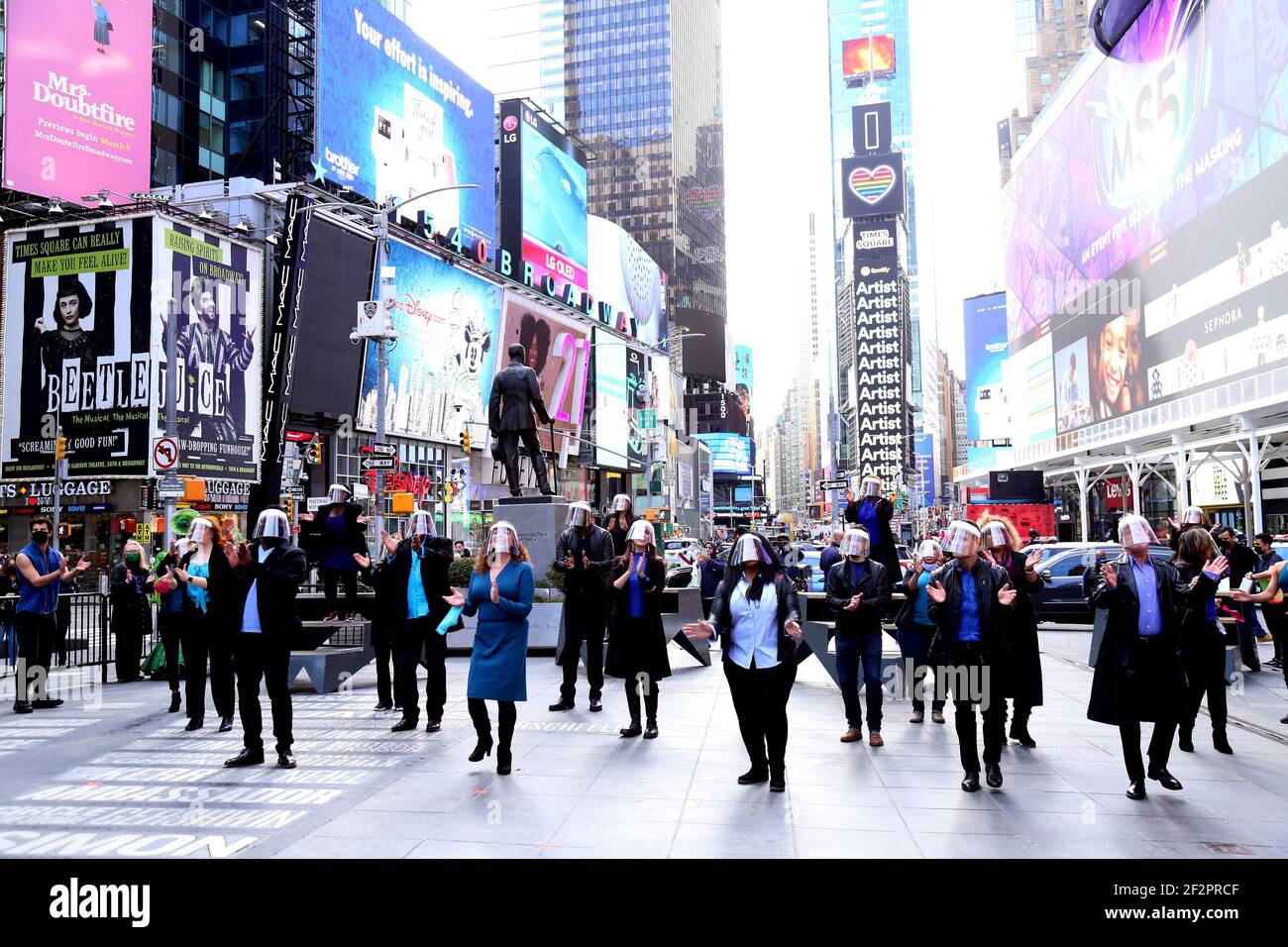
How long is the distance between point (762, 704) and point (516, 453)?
370 inches

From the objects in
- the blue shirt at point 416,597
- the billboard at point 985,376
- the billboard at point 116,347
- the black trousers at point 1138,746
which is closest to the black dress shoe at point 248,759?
the blue shirt at point 416,597

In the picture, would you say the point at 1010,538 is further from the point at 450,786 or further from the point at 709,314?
the point at 709,314

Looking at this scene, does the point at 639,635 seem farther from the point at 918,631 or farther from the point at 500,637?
the point at 918,631

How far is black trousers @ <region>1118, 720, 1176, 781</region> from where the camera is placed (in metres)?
6.52

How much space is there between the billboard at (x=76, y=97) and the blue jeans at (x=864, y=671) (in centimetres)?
3096

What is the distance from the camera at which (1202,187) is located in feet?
130

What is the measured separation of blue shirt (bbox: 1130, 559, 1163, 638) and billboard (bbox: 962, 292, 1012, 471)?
102m

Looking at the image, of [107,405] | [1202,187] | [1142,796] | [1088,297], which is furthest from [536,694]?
[1088,297]

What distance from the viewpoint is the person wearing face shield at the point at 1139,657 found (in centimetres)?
654

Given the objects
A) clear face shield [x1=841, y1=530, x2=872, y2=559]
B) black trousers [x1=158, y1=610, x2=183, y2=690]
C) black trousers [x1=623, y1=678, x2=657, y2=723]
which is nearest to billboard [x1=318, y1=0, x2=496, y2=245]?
black trousers [x1=158, y1=610, x2=183, y2=690]

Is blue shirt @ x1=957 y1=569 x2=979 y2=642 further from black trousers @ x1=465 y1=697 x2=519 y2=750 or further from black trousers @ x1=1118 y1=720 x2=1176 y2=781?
black trousers @ x1=465 y1=697 x2=519 y2=750

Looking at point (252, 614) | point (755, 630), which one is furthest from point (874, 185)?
point (252, 614)
